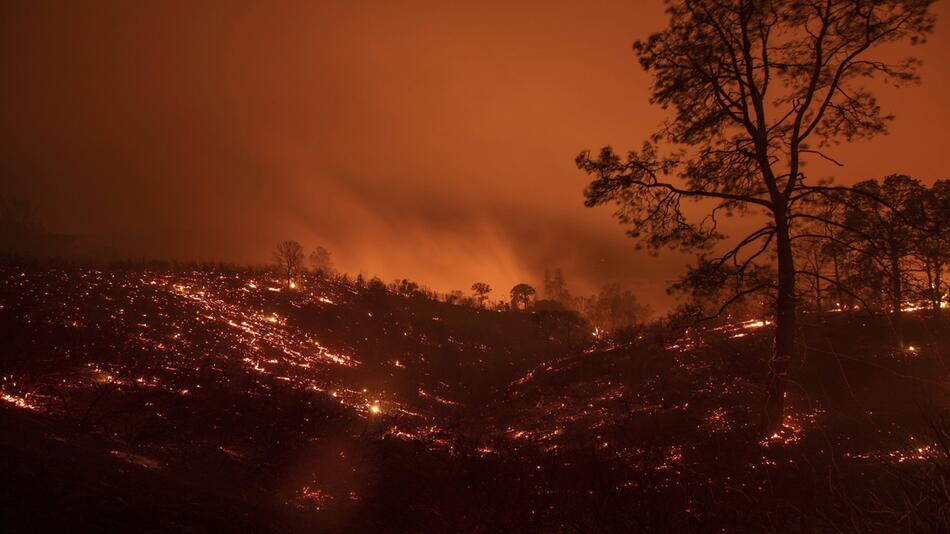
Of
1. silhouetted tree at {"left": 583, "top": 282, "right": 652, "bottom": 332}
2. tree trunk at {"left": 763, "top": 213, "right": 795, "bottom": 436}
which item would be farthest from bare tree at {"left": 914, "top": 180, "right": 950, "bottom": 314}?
silhouetted tree at {"left": 583, "top": 282, "right": 652, "bottom": 332}

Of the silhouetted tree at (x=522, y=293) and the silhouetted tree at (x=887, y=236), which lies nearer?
the silhouetted tree at (x=887, y=236)

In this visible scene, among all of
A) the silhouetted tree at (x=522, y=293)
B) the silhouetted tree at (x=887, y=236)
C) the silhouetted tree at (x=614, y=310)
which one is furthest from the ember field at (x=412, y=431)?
the silhouetted tree at (x=614, y=310)

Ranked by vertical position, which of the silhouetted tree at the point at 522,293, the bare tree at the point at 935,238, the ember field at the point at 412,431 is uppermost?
the silhouetted tree at the point at 522,293

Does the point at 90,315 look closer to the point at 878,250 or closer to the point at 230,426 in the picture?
the point at 230,426

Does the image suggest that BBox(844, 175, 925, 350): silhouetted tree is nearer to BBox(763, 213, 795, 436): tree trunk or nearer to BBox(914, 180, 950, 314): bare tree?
BBox(914, 180, 950, 314): bare tree

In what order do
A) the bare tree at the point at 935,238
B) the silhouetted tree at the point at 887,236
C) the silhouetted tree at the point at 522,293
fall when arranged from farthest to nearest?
the silhouetted tree at the point at 522,293 < the silhouetted tree at the point at 887,236 < the bare tree at the point at 935,238

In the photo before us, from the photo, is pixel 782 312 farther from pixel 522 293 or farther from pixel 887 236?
pixel 522 293

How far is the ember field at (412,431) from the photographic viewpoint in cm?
504

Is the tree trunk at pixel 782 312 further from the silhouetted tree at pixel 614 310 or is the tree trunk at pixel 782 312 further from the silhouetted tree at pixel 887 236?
the silhouetted tree at pixel 614 310

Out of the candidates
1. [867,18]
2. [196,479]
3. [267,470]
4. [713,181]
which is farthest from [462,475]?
[867,18]

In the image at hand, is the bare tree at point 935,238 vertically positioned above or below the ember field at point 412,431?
above

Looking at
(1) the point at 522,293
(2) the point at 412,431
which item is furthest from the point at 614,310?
(2) the point at 412,431

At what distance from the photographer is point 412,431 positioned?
1540cm

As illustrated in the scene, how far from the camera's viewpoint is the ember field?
5.04m
